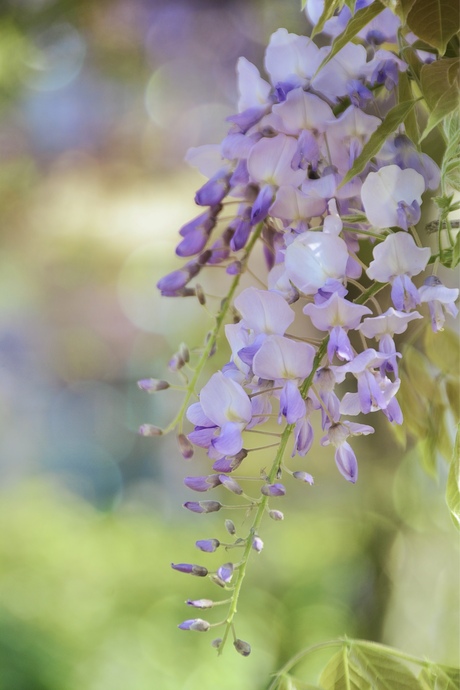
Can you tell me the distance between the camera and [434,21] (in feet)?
0.64

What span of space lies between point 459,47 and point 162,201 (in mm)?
1254

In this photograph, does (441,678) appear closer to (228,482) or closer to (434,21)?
(228,482)

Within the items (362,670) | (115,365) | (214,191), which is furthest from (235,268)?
(115,365)

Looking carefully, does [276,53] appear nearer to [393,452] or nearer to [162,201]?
[393,452]

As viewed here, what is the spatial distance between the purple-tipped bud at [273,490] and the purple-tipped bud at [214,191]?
0.33 feet

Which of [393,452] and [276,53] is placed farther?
[393,452]

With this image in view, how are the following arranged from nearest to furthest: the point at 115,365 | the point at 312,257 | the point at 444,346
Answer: the point at 312,257
the point at 444,346
the point at 115,365

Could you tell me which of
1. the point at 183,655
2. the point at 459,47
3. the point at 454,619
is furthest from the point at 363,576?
the point at 459,47

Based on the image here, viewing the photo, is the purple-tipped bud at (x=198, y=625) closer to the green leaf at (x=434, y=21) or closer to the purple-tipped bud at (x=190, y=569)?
the purple-tipped bud at (x=190, y=569)

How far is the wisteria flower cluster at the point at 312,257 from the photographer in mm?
189

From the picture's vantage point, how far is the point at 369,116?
0.21 metres

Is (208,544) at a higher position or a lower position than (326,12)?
lower

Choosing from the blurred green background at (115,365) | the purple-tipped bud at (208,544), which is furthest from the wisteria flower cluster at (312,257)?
the blurred green background at (115,365)

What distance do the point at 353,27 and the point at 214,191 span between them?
0.07m
